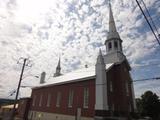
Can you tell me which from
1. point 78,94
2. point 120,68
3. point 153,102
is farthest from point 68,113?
point 153,102

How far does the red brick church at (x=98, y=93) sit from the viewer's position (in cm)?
2191

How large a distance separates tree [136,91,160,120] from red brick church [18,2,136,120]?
2092 cm

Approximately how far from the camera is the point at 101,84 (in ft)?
71.9

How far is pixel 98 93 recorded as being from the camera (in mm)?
21750

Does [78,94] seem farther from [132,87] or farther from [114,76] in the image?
[132,87]

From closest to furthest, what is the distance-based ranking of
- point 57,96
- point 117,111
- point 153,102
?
point 117,111 → point 57,96 → point 153,102

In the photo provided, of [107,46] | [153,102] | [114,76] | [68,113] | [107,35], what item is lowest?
[68,113]

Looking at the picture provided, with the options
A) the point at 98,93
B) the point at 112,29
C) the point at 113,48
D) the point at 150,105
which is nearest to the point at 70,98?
the point at 98,93

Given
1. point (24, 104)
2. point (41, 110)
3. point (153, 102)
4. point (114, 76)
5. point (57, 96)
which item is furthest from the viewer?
point (153, 102)

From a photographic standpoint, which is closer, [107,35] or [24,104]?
[107,35]

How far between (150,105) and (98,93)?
3291 cm

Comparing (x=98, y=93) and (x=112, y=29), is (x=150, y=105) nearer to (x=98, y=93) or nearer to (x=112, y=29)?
(x=112, y=29)

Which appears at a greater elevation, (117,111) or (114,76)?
(114,76)

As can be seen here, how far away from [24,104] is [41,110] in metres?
9.34
